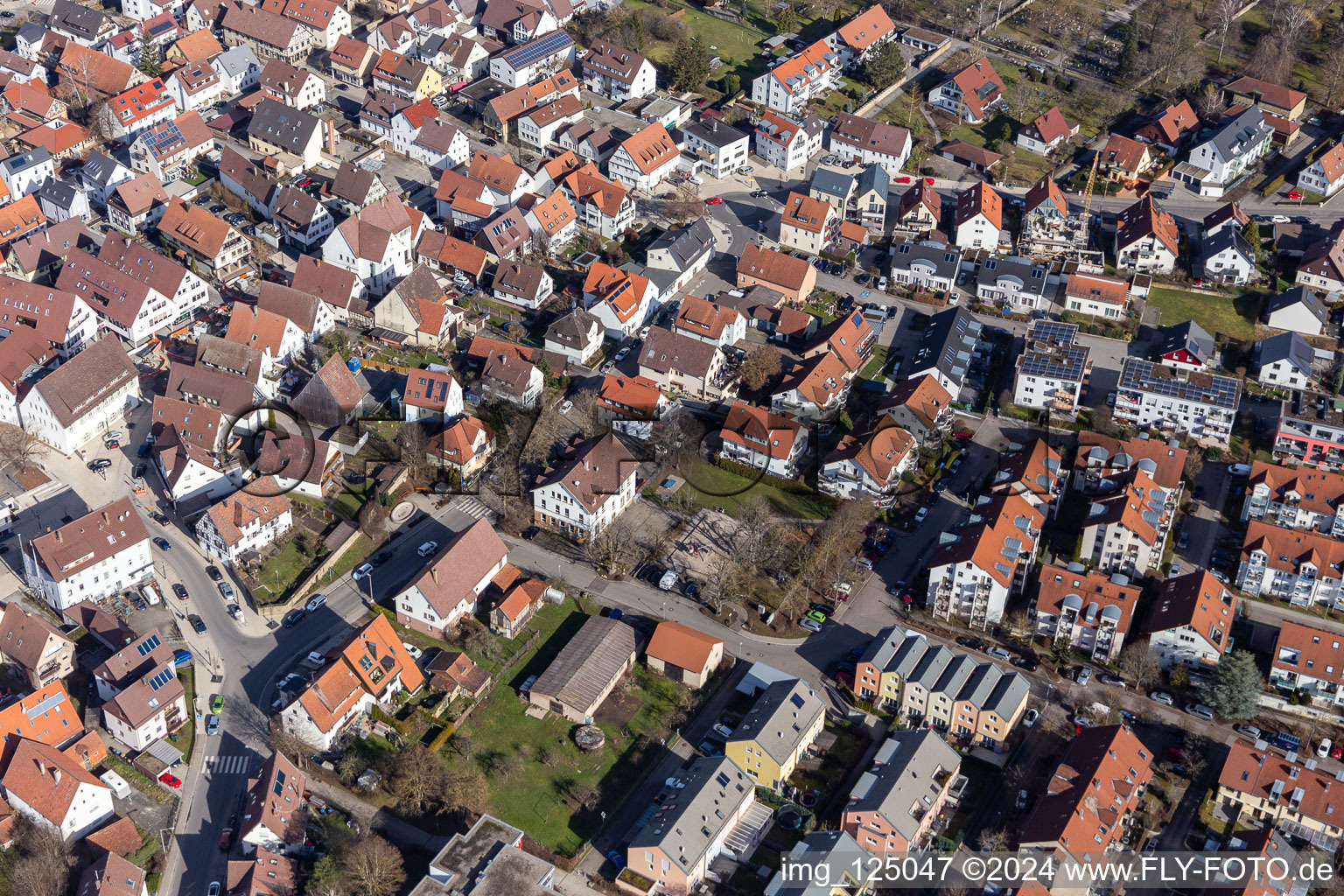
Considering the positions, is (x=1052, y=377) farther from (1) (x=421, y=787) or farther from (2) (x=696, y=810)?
(1) (x=421, y=787)

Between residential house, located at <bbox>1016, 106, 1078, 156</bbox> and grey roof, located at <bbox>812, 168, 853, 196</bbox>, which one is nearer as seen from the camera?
grey roof, located at <bbox>812, 168, 853, 196</bbox>

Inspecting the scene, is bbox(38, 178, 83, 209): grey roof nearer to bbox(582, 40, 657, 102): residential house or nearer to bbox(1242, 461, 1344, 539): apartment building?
bbox(582, 40, 657, 102): residential house

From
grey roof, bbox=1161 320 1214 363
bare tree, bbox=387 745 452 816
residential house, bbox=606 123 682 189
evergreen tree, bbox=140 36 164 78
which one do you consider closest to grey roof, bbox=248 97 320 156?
evergreen tree, bbox=140 36 164 78

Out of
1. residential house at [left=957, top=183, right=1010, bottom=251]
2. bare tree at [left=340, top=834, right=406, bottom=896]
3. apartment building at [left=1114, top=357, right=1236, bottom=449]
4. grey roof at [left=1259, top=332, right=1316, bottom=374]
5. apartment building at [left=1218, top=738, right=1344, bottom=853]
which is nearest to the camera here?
bare tree at [left=340, top=834, right=406, bottom=896]

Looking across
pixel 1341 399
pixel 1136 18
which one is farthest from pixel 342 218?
pixel 1136 18

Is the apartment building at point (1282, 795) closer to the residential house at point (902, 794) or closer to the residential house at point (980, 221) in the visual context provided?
the residential house at point (902, 794)

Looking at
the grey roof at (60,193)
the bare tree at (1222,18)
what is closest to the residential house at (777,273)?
the grey roof at (60,193)
